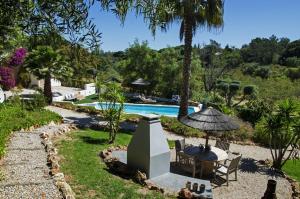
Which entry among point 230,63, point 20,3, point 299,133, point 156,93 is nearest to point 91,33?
point 20,3

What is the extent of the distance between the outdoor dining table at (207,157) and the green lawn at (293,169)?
9.37ft

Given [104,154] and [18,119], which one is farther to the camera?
[18,119]

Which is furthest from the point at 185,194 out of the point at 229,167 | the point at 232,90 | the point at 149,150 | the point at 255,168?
the point at 232,90

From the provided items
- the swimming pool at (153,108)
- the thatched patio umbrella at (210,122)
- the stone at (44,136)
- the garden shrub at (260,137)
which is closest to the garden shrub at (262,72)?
the swimming pool at (153,108)

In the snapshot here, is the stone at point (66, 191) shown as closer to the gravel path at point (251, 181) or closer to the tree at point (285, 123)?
the gravel path at point (251, 181)

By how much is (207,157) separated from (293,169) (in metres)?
4.18

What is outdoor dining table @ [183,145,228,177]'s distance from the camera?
36.3 ft

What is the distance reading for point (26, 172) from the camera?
844 cm

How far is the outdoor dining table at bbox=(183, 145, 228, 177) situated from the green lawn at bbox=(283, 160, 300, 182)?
2856 mm

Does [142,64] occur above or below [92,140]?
above

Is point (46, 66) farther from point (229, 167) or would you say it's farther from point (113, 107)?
point (229, 167)

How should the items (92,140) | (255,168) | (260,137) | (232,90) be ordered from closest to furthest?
(255,168) < (92,140) < (260,137) < (232,90)

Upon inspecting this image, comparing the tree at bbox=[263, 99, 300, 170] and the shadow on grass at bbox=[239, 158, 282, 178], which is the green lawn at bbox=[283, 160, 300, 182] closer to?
the tree at bbox=[263, 99, 300, 170]

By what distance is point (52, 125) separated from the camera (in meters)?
15.8
